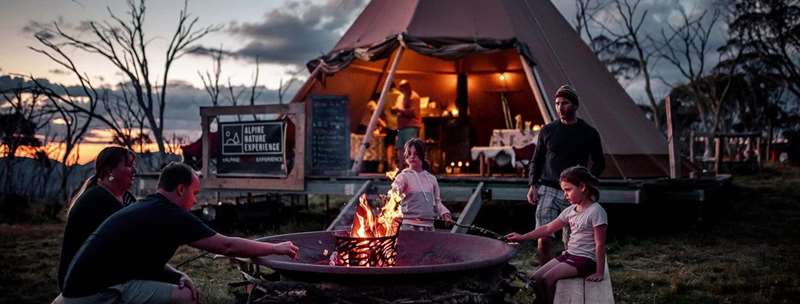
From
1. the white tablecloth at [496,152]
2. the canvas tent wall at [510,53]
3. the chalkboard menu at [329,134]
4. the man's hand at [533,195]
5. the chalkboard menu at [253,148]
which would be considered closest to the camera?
the man's hand at [533,195]

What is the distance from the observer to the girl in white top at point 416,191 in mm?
5355

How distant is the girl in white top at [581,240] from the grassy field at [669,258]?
5.89ft

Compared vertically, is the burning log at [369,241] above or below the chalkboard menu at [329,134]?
below

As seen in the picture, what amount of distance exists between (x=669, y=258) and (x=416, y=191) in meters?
4.13

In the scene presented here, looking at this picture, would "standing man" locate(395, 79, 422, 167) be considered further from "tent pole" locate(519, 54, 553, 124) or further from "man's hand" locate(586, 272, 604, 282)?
"man's hand" locate(586, 272, 604, 282)

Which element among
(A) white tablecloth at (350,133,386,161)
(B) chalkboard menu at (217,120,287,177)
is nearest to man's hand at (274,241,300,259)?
(B) chalkboard menu at (217,120,287,177)

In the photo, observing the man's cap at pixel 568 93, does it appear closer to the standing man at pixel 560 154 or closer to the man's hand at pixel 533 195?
the standing man at pixel 560 154

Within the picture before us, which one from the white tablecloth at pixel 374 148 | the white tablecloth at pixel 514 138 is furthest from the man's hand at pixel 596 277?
the white tablecloth at pixel 374 148

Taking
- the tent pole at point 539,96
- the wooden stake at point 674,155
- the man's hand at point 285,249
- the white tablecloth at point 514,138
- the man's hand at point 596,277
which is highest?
the tent pole at point 539,96

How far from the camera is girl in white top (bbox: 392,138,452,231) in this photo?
17.6 ft

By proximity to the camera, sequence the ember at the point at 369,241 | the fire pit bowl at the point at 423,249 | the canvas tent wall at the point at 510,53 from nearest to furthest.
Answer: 1. the ember at the point at 369,241
2. the fire pit bowl at the point at 423,249
3. the canvas tent wall at the point at 510,53

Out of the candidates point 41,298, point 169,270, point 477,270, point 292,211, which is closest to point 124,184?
point 169,270

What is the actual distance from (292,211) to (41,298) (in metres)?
6.19

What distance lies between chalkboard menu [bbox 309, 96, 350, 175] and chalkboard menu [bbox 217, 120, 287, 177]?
47 cm
